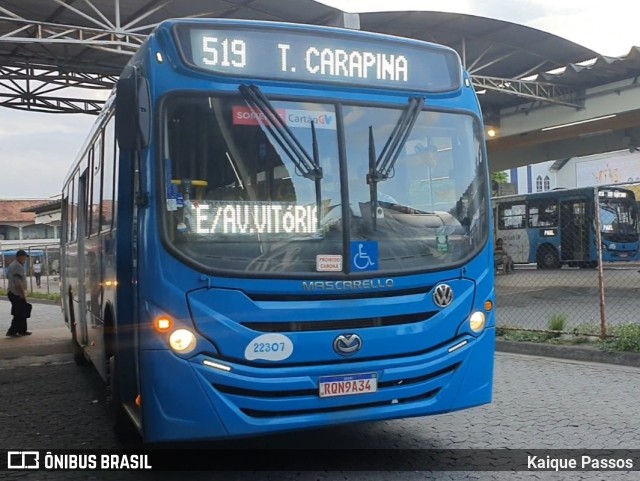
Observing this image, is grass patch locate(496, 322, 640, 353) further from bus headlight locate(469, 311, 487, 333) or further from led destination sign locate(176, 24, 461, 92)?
led destination sign locate(176, 24, 461, 92)

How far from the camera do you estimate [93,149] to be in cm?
730

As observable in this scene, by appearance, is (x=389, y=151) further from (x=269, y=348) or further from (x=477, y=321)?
(x=269, y=348)

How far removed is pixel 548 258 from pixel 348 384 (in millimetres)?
24350

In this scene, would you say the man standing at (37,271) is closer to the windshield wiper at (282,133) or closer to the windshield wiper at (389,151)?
the windshield wiper at (282,133)

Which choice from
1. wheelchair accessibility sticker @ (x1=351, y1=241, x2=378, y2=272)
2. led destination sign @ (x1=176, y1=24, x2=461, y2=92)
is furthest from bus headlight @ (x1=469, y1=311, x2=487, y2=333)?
led destination sign @ (x1=176, y1=24, x2=461, y2=92)

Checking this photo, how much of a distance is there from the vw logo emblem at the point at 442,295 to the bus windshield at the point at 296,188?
174 mm

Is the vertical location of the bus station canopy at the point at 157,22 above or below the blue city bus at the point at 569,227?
above

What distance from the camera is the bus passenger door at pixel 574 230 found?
85.0 feet

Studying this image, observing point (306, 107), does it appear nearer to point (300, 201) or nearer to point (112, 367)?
point (300, 201)

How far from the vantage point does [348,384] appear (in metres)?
4.56

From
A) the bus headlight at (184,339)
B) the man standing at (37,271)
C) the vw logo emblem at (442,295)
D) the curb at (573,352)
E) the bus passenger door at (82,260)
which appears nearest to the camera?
the bus headlight at (184,339)

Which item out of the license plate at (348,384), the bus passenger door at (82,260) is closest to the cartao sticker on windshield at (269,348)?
the license plate at (348,384)

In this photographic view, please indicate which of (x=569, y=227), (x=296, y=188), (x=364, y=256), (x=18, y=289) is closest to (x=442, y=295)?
(x=364, y=256)

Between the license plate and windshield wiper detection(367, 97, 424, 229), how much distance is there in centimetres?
105
